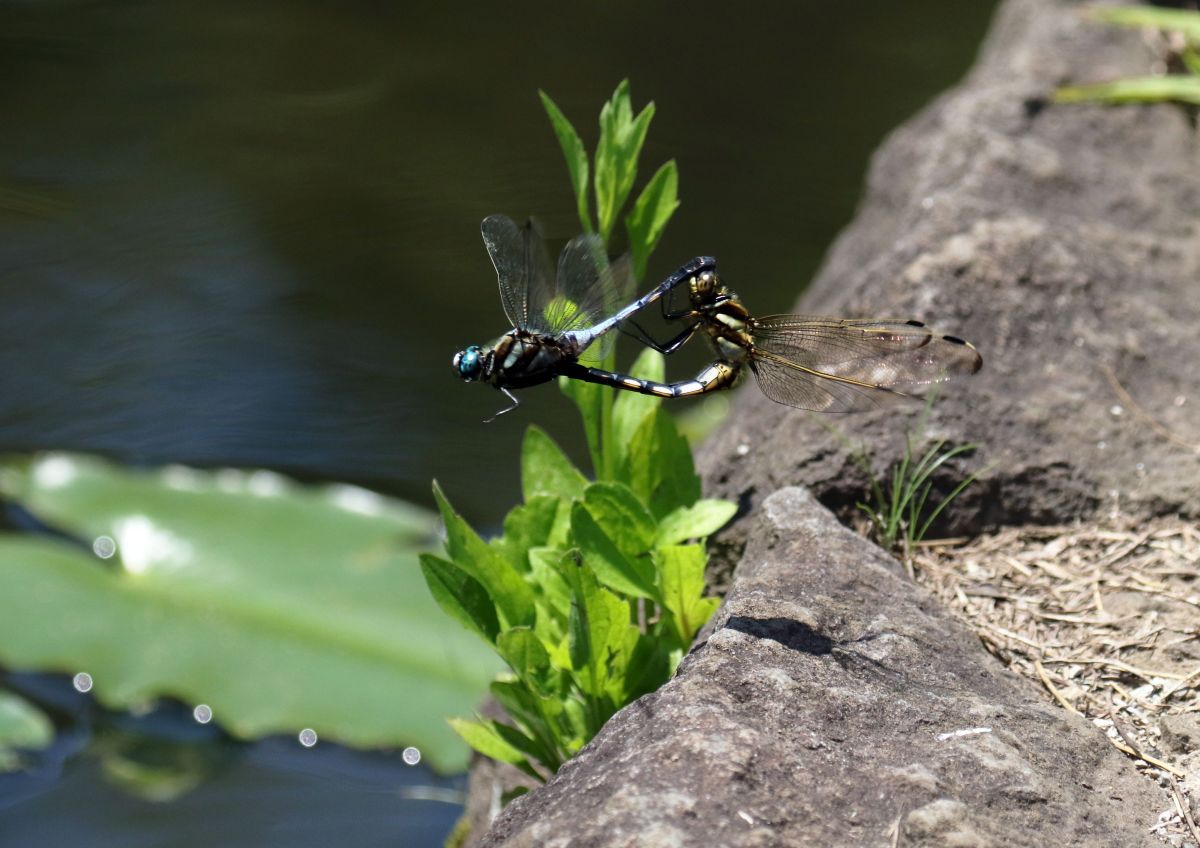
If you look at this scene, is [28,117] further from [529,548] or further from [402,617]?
[529,548]

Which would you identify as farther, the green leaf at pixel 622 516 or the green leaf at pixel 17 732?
the green leaf at pixel 17 732

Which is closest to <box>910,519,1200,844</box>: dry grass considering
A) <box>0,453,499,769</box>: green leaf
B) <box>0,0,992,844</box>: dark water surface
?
<box>0,453,499,769</box>: green leaf

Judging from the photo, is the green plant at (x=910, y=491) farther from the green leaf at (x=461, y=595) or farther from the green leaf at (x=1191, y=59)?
the green leaf at (x=1191, y=59)

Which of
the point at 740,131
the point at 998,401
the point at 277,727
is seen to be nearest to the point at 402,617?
the point at 277,727

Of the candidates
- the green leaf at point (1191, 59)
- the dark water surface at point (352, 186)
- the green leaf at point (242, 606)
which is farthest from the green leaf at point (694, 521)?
the green leaf at point (1191, 59)

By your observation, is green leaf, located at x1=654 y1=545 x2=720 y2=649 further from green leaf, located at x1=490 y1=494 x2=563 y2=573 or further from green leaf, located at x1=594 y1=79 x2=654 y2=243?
green leaf, located at x1=594 y1=79 x2=654 y2=243

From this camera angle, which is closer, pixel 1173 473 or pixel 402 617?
pixel 1173 473

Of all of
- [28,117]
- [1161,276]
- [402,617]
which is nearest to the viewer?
[1161,276]
